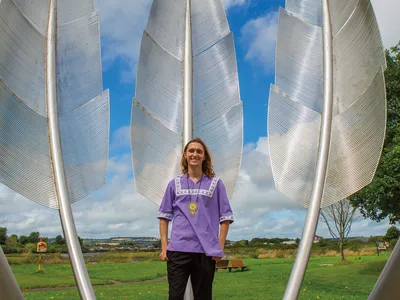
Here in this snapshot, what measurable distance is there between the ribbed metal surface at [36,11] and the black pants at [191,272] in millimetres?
3034

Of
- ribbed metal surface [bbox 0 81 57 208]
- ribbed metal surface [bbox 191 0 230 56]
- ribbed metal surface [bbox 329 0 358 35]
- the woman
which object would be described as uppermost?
ribbed metal surface [bbox 191 0 230 56]

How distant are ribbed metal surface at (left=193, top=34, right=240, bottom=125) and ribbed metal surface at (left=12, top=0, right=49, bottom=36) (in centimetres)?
175

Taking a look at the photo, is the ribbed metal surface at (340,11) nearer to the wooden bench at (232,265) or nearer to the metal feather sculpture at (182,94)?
the metal feather sculpture at (182,94)

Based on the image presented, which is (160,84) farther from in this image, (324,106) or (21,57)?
(324,106)

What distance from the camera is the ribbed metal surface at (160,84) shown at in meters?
5.29

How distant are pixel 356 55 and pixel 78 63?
9.66 ft

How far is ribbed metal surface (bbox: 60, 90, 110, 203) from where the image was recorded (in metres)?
4.61

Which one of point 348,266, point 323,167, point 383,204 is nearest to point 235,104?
point 323,167

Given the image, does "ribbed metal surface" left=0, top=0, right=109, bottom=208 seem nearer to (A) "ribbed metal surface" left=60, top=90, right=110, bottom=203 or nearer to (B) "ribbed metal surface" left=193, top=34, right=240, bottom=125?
(A) "ribbed metal surface" left=60, top=90, right=110, bottom=203

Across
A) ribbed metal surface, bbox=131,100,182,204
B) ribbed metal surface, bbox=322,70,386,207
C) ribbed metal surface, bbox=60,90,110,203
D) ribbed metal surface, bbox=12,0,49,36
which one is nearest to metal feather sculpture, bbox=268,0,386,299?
ribbed metal surface, bbox=322,70,386,207

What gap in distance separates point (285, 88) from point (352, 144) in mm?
929

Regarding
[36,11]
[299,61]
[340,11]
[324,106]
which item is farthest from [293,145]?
[36,11]

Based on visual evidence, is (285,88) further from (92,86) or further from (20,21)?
(20,21)

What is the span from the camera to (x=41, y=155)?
447 cm
